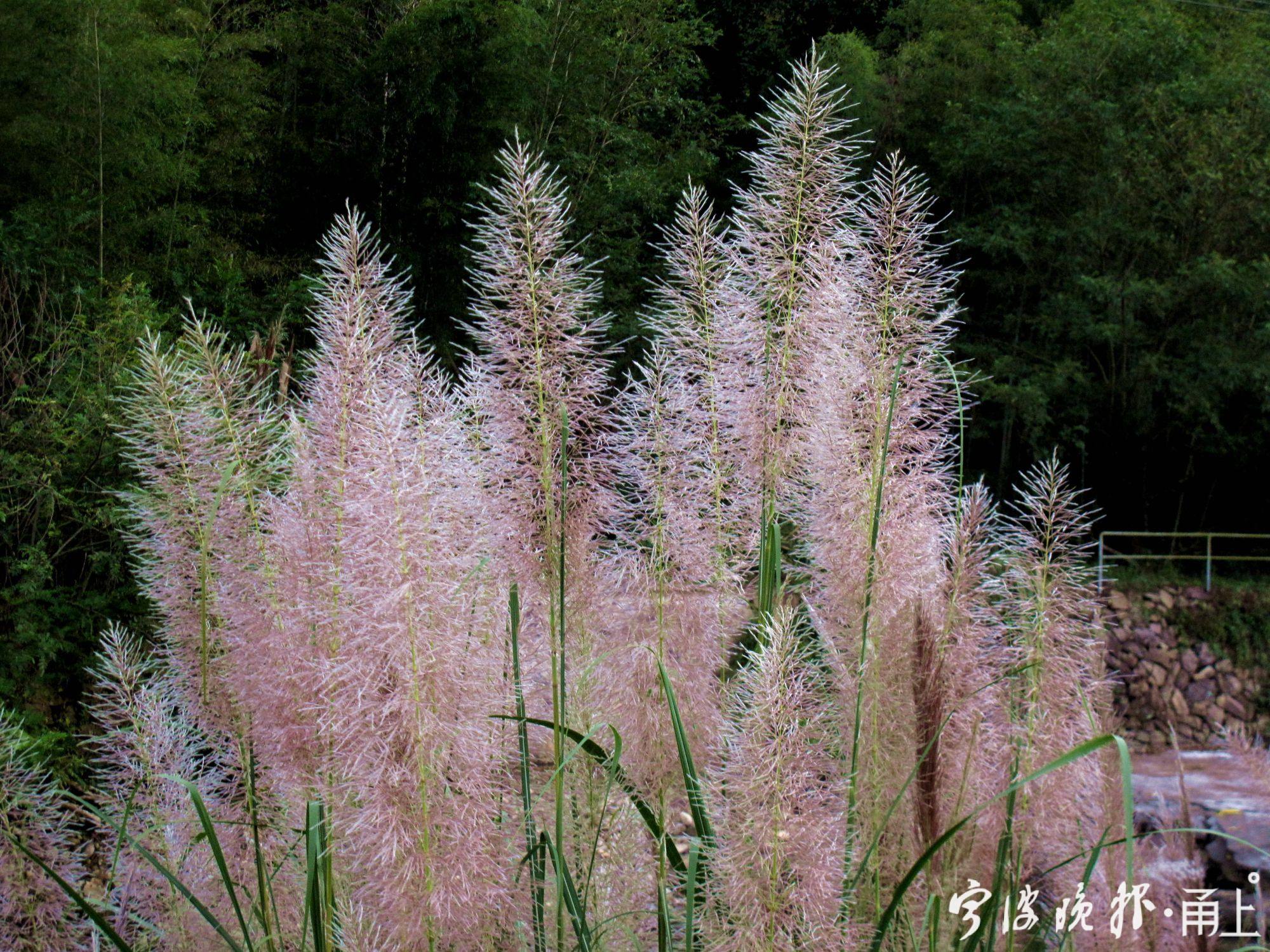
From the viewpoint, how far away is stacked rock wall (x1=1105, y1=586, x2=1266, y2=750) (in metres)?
12.5

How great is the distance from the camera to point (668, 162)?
14.6m

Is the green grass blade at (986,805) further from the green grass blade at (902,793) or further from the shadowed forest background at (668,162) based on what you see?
the shadowed forest background at (668,162)

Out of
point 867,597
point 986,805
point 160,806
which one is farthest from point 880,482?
point 160,806

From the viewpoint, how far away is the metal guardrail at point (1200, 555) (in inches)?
515

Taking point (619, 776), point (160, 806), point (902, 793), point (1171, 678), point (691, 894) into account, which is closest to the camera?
point (691, 894)

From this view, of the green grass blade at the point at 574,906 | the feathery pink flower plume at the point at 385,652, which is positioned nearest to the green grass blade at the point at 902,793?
the green grass blade at the point at 574,906

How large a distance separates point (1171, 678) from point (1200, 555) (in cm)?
208

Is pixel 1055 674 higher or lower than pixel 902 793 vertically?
higher

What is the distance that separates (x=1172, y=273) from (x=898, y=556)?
1405 centimetres

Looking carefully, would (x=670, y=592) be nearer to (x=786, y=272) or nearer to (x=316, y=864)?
(x=786, y=272)

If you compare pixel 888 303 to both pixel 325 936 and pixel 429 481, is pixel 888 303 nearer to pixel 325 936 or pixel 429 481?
pixel 429 481

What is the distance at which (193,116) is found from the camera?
10.4 m

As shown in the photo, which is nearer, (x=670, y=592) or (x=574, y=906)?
(x=574, y=906)

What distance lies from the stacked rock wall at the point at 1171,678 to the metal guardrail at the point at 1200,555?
0.53 meters
